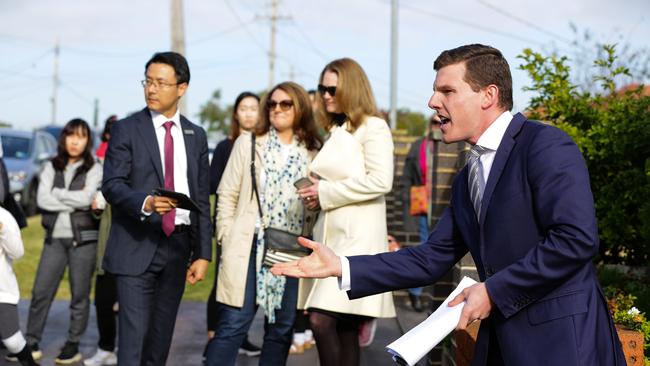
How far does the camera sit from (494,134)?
3.10m

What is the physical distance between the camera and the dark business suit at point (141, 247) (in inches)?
211

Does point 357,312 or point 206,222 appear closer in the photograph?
point 357,312

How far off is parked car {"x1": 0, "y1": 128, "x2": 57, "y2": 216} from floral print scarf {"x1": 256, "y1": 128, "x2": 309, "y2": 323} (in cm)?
1406

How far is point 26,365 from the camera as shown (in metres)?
6.39

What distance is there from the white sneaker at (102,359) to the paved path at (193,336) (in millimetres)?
111

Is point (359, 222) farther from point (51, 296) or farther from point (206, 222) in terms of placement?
point (51, 296)

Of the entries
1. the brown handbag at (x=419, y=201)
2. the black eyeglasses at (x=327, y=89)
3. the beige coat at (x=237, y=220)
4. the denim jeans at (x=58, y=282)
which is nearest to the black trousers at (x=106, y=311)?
the denim jeans at (x=58, y=282)

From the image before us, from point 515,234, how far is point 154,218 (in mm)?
2939

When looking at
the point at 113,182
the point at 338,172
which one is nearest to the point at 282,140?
the point at 338,172

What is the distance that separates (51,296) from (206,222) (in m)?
2.38

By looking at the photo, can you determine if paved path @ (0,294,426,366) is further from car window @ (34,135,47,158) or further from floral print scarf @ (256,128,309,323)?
car window @ (34,135,47,158)

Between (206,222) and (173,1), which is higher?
(173,1)

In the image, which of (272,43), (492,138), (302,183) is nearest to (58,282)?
(302,183)

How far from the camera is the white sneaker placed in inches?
283
